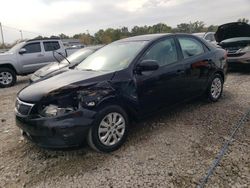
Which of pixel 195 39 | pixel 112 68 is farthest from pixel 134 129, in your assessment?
pixel 195 39

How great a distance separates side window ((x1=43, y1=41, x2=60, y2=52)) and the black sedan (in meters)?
6.79

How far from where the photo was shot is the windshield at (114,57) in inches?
159

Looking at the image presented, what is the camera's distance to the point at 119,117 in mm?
3668

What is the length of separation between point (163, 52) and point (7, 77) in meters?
7.73

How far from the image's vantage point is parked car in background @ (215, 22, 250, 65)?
8.65 metres

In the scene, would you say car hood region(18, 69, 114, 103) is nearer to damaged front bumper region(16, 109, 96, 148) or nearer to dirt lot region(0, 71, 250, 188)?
damaged front bumper region(16, 109, 96, 148)

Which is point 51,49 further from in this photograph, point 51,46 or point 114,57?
point 114,57

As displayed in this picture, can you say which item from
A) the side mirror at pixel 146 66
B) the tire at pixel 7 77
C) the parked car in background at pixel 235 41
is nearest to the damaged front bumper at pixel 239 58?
the parked car in background at pixel 235 41

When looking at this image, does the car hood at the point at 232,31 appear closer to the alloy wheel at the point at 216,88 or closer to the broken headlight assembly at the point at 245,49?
the broken headlight assembly at the point at 245,49

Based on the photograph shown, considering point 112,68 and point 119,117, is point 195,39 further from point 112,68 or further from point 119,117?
point 119,117

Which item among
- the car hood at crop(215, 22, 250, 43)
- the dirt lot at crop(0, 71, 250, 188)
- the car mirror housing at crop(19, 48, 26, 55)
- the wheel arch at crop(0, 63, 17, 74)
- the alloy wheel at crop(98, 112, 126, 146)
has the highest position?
the car hood at crop(215, 22, 250, 43)

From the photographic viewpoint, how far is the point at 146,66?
12.5ft

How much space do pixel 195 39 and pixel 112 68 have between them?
216 centimetres

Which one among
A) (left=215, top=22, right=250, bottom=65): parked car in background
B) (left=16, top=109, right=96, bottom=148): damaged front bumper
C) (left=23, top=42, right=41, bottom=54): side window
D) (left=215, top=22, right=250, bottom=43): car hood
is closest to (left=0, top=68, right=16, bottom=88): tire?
(left=23, top=42, right=41, bottom=54): side window
